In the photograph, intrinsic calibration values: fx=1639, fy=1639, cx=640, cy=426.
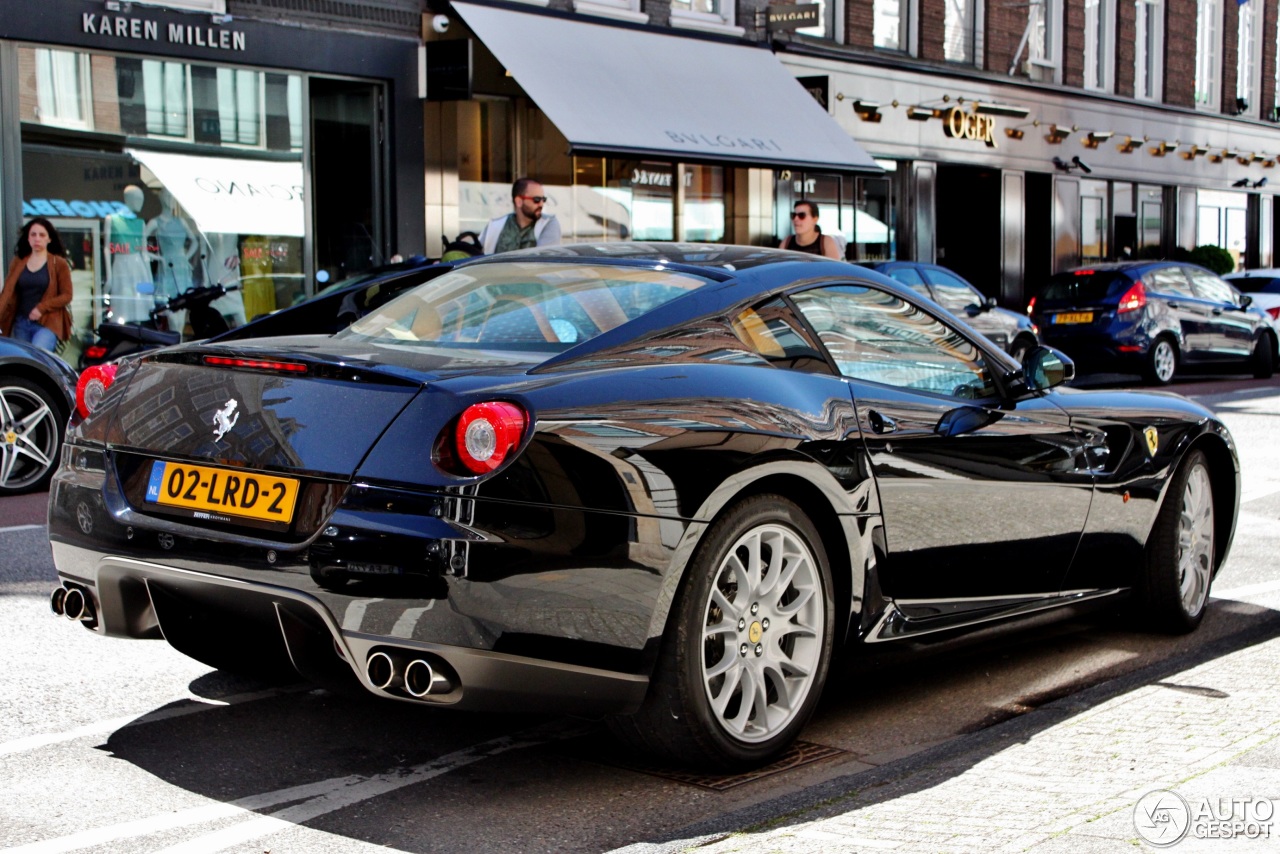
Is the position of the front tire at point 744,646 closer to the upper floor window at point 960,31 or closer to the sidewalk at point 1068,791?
the sidewalk at point 1068,791

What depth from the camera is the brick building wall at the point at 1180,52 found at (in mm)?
35594

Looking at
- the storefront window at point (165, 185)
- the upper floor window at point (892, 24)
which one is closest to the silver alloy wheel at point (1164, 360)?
the upper floor window at point (892, 24)

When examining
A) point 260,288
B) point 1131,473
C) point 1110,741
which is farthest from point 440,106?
point 1110,741

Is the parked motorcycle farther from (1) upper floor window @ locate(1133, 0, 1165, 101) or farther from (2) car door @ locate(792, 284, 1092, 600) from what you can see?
(1) upper floor window @ locate(1133, 0, 1165, 101)

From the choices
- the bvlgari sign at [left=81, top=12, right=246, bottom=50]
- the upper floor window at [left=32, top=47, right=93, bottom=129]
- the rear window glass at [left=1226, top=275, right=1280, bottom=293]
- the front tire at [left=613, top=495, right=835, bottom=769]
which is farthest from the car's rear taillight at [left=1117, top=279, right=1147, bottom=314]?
the front tire at [left=613, top=495, right=835, bottom=769]

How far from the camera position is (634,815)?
3.92m

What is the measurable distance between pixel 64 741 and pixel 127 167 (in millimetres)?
12561

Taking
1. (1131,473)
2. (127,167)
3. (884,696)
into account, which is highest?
(127,167)

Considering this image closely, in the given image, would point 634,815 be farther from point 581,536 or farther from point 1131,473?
point 1131,473

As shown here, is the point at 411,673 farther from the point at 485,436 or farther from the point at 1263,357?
the point at 1263,357

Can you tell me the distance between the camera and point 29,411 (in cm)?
1002

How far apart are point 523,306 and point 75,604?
1.46 metres

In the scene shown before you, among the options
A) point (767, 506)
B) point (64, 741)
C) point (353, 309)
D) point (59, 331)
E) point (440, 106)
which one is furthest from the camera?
point (440, 106)

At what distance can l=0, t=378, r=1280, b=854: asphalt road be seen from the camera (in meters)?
3.81
